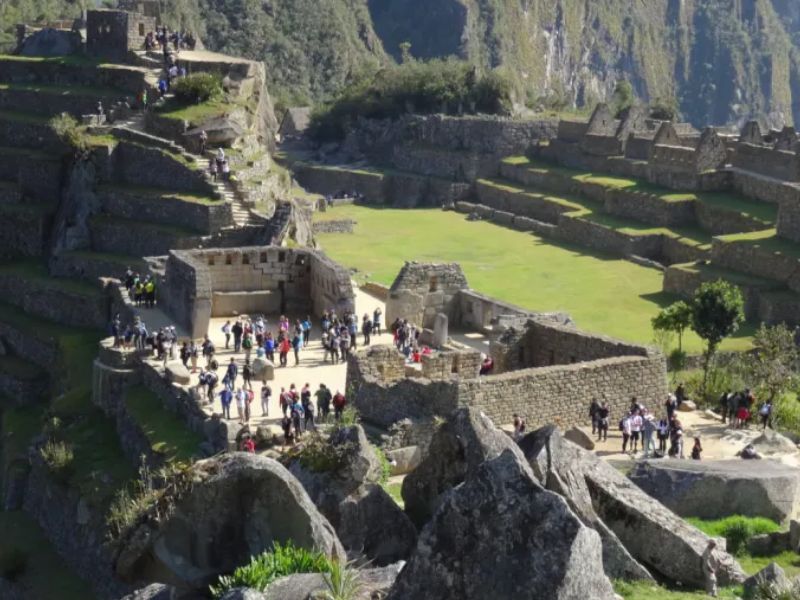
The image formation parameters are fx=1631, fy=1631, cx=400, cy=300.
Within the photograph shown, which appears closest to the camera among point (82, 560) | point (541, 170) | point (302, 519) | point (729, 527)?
point (302, 519)

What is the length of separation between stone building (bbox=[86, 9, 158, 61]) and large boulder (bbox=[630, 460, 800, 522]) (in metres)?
37.2

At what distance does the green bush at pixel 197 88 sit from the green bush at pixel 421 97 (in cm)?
4659

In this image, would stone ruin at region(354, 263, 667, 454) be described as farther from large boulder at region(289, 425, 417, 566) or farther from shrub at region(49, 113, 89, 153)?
shrub at region(49, 113, 89, 153)

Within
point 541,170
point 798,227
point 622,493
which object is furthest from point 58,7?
point 622,493

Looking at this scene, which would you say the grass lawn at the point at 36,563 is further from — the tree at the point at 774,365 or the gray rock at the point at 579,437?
the tree at the point at 774,365

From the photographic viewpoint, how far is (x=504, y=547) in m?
11.3

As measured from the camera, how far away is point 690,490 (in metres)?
20.2

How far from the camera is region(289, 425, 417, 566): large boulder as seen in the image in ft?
50.0

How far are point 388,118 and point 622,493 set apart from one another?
82611 millimetres

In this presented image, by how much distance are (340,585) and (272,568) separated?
0.72m

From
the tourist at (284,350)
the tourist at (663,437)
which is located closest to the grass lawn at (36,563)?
the tourist at (284,350)

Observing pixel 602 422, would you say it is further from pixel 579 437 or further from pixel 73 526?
pixel 73 526

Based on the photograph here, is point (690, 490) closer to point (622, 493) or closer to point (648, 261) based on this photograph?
point (622, 493)

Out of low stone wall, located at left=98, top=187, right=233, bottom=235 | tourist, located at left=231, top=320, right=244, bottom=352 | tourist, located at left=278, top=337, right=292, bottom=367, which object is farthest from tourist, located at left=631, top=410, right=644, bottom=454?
low stone wall, located at left=98, top=187, right=233, bottom=235
